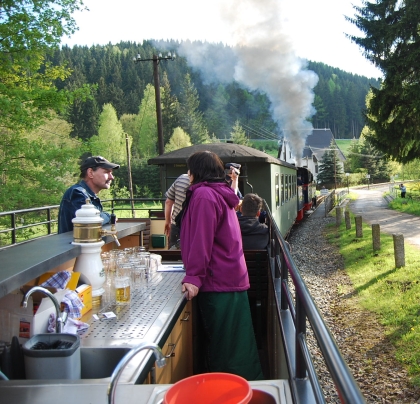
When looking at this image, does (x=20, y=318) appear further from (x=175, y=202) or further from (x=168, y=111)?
(x=168, y=111)

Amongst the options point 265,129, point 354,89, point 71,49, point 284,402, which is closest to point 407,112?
point 284,402

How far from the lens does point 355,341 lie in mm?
6496

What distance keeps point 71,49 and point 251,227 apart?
80.8 m

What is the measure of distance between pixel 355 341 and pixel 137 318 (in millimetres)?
4963

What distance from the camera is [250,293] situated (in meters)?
4.71

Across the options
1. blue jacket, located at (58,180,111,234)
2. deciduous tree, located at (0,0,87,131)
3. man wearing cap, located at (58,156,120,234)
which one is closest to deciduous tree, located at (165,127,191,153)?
deciduous tree, located at (0,0,87,131)

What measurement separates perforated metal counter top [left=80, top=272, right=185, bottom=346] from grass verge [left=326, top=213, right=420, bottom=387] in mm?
3681

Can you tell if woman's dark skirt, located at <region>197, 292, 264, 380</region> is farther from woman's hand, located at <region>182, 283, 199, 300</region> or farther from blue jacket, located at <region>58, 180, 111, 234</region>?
blue jacket, located at <region>58, 180, 111, 234</region>

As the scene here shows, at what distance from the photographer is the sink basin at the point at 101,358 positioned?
2.04 metres

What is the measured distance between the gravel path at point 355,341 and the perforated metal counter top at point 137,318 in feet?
7.13

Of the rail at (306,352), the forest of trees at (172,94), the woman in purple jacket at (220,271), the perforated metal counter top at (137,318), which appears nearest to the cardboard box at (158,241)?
the perforated metal counter top at (137,318)

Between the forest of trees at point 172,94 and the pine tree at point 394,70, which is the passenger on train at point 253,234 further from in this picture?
the forest of trees at point 172,94

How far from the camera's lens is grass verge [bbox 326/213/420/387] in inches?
239

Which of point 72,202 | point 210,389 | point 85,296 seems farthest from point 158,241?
point 210,389
